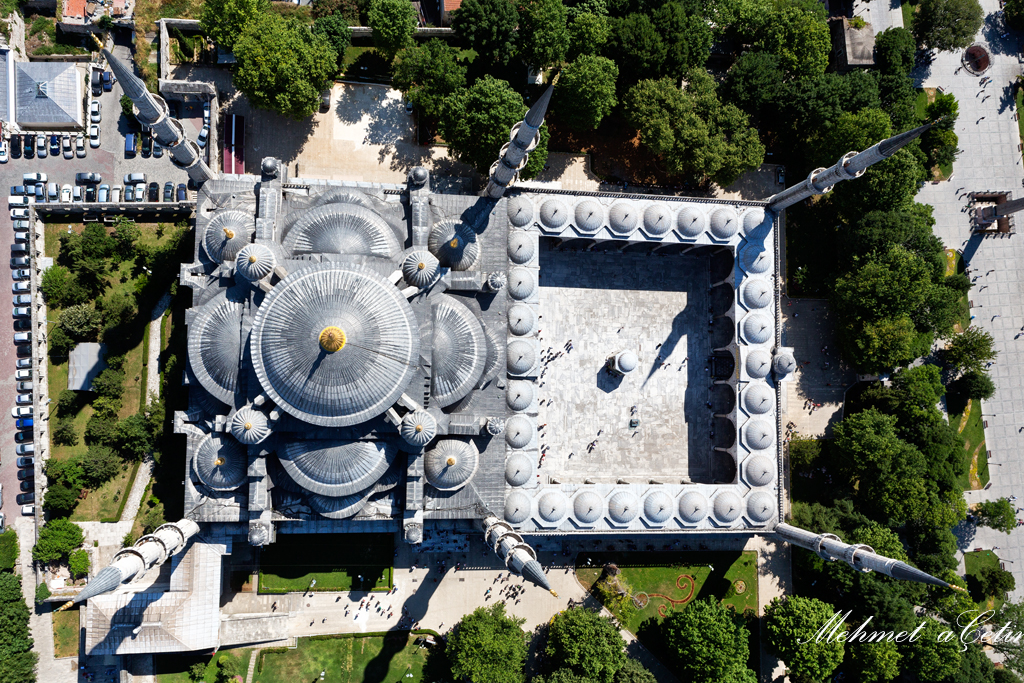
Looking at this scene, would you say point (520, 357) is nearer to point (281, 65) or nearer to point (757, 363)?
point (757, 363)

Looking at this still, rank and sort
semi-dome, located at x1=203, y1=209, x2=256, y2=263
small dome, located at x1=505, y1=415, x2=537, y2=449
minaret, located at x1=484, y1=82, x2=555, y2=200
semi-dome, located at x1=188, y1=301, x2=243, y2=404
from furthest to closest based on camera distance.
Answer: small dome, located at x1=505, y1=415, x2=537, y2=449
semi-dome, located at x1=203, y1=209, x2=256, y2=263
semi-dome, located at x1=188, y1=301, x2=243, y2=404
minaret, located at x1=484, y1=82, x2=555, y2=200

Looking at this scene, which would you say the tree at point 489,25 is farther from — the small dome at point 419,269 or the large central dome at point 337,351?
the large central dome at point 337,351

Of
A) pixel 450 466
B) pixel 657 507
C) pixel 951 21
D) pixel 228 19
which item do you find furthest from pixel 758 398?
pixel 228 19

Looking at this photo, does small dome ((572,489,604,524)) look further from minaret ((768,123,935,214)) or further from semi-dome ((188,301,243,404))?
minaret ((768,123,935,214))

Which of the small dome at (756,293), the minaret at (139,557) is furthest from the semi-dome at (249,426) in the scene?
the small dome at (756,293)

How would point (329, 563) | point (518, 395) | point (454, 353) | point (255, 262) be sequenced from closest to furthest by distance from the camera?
point (255, 262), point (454, 353), point (518, 395), point (329, 563)

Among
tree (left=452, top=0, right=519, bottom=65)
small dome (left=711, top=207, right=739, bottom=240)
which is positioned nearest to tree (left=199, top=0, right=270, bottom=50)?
tree (left=452, top=0, right=519, bottom=65)
